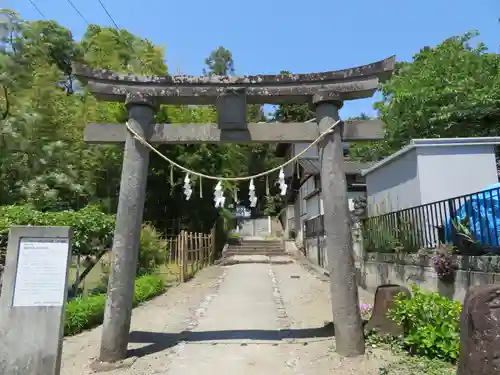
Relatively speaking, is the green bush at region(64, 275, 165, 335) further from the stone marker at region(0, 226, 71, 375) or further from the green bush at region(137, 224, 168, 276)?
the green bush at region(137, 224, 168, 276)

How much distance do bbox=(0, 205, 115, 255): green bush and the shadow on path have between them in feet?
15.4

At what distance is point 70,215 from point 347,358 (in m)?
8.60

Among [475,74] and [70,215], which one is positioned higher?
[475,74]

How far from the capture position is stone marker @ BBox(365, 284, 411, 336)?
6.37 metres

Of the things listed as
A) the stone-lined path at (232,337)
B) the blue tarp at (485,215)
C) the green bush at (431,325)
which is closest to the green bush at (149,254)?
the stone-lined path at (232,337)

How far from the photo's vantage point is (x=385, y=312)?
→ 653 centimetres

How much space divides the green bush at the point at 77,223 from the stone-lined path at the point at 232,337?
243 centimetres

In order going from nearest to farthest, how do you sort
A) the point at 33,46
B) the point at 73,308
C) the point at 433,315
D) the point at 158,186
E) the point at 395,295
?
the point at 433,315 < the point at 395,295 < the point at 73,308 < the point at 33,46 < the point at 158,186

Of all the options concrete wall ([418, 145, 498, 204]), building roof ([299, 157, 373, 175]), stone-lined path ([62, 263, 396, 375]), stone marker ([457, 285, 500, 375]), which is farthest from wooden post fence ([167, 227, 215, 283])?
stone marker ([457, 285, 500, 375])

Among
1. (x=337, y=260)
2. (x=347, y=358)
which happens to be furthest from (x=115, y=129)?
(x=347, y=358)

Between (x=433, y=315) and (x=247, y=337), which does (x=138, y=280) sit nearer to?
(x=247, y=337)

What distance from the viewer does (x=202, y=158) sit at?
22297 millimetres

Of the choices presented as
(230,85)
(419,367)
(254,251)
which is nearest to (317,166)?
(254,251)

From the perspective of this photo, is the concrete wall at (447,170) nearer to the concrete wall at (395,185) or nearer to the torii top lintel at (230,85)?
the concrete wall at (395,185)
